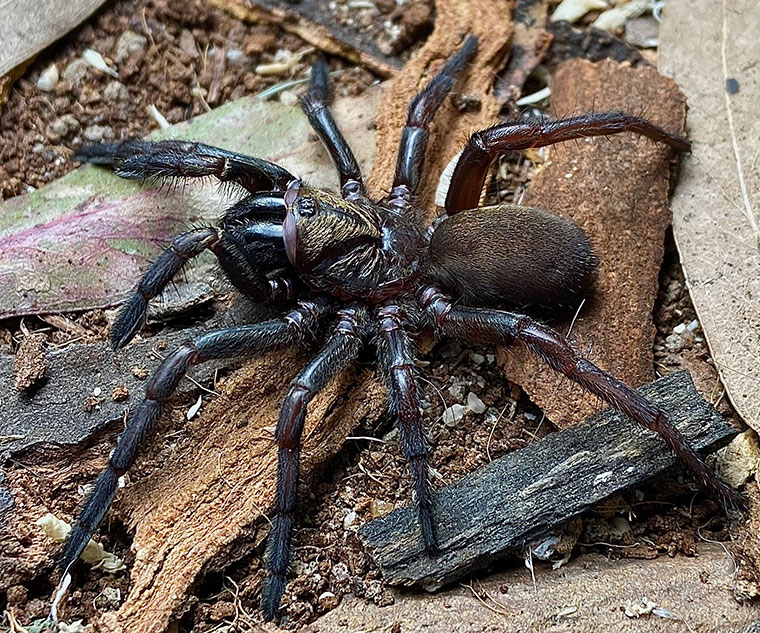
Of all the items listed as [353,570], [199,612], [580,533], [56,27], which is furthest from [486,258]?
[56,27]

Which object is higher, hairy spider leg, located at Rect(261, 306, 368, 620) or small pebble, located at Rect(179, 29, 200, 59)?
small pebble, located at Rect(179, 29, 200, 59)

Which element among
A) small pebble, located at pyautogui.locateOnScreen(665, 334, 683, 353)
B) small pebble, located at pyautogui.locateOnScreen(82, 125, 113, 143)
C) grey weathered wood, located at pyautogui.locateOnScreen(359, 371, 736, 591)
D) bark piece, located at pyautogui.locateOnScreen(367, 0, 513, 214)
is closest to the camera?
grey weathered wood, located at pyautogui.locateOnScreen(359, 371, 736, 591)

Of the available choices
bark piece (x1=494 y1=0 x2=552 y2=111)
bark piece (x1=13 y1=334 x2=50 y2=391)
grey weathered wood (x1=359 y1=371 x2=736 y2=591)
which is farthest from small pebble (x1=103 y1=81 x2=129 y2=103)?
grey weathered wood (x1=359 y1=371 x2=736 y2=591)

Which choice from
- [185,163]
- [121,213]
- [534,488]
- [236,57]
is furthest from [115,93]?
[534,488]

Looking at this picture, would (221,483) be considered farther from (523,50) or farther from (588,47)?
(588,47)

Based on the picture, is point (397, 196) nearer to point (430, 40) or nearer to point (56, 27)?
point (430, 40)

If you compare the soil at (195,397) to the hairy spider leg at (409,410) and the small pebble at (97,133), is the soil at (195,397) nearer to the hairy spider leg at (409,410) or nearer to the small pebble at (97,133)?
the small pebble at (97,133)

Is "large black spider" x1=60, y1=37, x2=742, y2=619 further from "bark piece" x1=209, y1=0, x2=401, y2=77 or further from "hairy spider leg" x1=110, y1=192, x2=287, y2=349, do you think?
"bark piece" x1=209, y1=0, x2=401, y2=77
